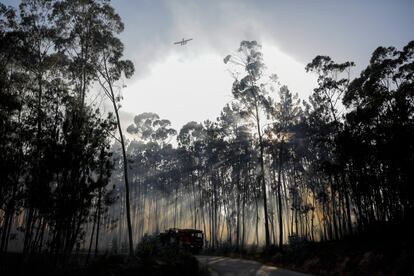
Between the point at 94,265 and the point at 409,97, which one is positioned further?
the point at 409,97

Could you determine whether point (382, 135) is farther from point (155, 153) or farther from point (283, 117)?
point (155, 153)

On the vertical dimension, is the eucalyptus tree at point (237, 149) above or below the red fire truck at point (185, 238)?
above

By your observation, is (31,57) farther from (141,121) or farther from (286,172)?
(286,172)

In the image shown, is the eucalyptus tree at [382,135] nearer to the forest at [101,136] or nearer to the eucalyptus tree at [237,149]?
the forest at [101,136]

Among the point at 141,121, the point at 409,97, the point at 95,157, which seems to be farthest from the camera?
the point at 141,121

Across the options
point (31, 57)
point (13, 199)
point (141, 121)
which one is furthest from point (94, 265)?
point (141, 121)

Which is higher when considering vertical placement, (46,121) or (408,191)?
(46,121)

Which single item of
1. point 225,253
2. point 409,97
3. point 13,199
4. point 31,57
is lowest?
point 225,253

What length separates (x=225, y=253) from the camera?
2695cm

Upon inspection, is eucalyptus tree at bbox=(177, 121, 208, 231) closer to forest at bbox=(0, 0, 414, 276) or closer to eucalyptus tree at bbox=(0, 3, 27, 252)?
forest at bbox=(0, 0, 414, 276)

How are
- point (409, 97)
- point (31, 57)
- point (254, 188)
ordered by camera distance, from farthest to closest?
point (254, 188)
point (409, 97)
point (31, 57)

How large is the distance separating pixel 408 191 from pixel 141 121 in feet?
127

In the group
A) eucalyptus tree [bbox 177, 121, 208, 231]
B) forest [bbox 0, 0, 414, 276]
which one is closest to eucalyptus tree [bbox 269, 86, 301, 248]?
forest [bbox 0, 0, 414, 276]

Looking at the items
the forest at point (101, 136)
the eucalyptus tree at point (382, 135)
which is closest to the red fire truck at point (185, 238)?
the forest at point (101, 136)
